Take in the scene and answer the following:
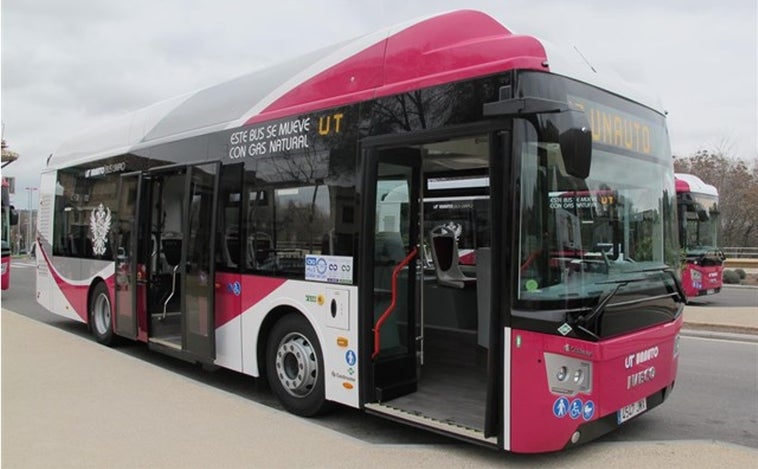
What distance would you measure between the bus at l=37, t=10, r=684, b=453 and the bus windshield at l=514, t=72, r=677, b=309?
16mm

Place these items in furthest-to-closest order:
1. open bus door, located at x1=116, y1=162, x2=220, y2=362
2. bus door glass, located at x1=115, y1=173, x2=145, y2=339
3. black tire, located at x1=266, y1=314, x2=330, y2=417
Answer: bus door glass, located at x1=115, y1=173, x2=145, y2=339 → open bus door, located at x1=116, y1=162, x2=220, y2=362 → black tire, located at x1=266, y1=314, x2=330, y2=417

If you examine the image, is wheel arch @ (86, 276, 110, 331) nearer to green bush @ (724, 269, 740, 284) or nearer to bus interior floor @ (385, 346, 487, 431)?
bus interior floor @ (385, 346, 487, 431)

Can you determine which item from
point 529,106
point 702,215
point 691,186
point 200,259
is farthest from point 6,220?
point 702,215

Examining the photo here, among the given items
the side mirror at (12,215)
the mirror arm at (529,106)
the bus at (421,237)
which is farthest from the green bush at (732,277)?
the side mirror at (12,215)

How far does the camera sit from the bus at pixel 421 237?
4.02 m

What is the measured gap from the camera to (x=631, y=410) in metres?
4.52

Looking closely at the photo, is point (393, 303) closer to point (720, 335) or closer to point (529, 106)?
point (529, 106)

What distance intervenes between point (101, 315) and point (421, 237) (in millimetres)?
5864

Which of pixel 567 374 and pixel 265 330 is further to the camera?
pixel 265 330

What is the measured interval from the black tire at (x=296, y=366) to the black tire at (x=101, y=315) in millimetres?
4042

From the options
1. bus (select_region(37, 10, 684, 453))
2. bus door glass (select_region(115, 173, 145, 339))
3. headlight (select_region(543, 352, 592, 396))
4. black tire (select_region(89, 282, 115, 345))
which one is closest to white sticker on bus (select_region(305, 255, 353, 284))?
bus (select_region(37, 10, 684, 453))

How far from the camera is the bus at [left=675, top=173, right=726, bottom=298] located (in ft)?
48.3

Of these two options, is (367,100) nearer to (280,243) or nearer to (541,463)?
(280,243)

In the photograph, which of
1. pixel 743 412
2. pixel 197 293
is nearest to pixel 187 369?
pixel 197 293
